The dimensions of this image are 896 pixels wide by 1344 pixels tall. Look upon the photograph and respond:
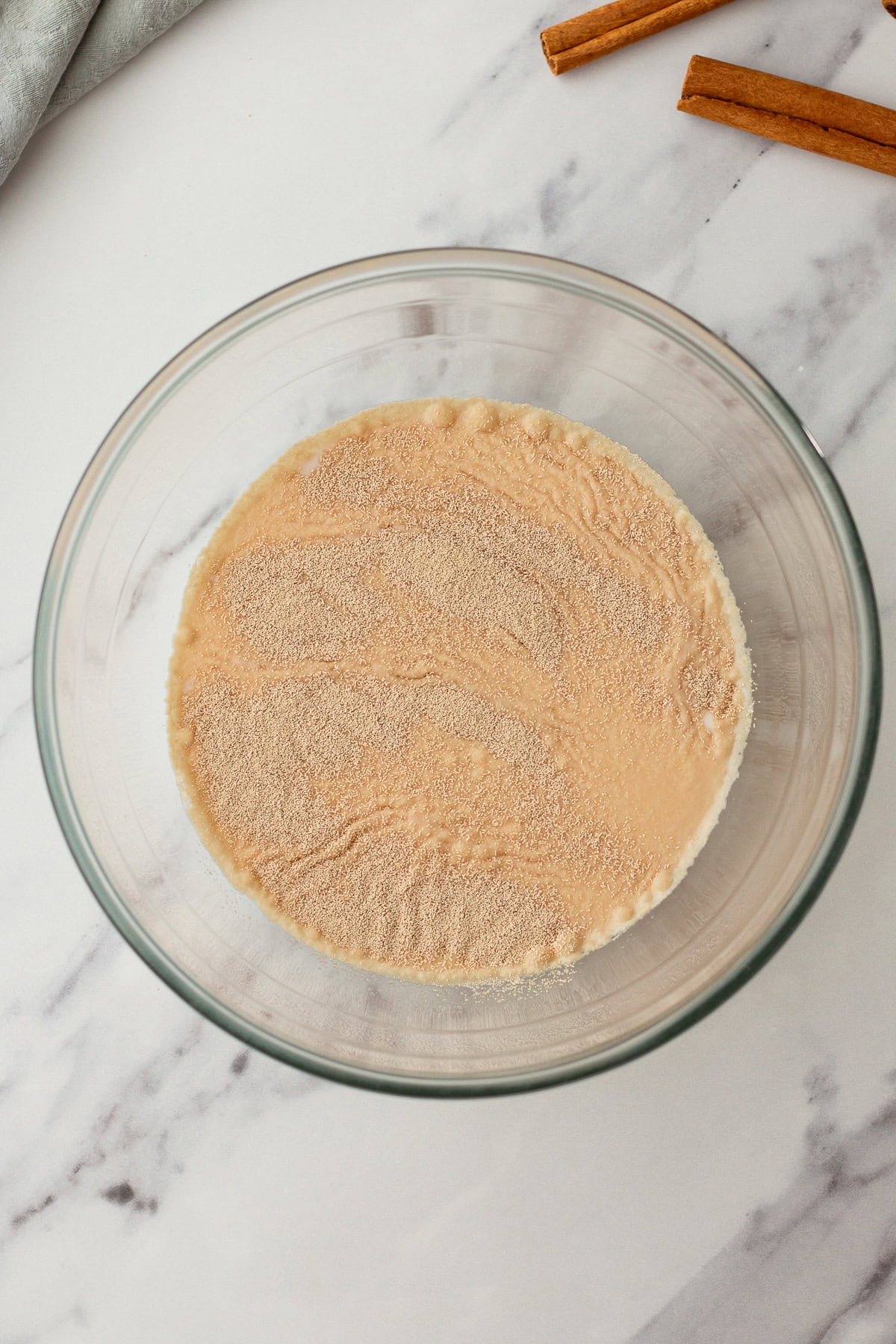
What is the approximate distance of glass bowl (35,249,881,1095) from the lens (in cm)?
114

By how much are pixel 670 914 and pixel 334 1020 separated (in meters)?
0.46

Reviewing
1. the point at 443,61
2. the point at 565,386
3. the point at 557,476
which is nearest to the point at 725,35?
the point at 443,61

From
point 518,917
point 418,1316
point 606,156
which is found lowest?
point 418,1316

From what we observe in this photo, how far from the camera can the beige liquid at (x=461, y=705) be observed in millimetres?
1186

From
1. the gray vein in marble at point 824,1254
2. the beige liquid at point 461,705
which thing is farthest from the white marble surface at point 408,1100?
the beige liquid at point 461,705

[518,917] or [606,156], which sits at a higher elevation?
Answer: [606,156]

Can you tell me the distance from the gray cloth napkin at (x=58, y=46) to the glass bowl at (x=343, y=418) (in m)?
0.40

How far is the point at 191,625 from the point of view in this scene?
1.22 m

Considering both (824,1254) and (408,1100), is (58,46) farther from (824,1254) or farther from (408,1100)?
(824,1254)

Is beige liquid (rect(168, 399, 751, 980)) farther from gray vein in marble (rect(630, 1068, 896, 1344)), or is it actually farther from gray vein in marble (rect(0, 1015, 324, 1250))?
gray vein in marble (rect(630, 1068, 896, 1344))

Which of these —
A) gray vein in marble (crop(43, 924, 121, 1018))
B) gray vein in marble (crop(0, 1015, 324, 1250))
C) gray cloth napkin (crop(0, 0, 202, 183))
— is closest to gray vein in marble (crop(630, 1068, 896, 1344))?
gray vein in marble (crop(0, 1015, 324, 1250))

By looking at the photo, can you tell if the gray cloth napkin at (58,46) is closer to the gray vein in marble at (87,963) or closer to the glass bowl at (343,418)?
the glass bowl at (343,418)

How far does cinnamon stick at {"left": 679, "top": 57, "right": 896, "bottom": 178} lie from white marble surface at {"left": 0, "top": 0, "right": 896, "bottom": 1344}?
3 centimetres

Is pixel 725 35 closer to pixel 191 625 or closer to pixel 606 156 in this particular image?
pixel 606 156
